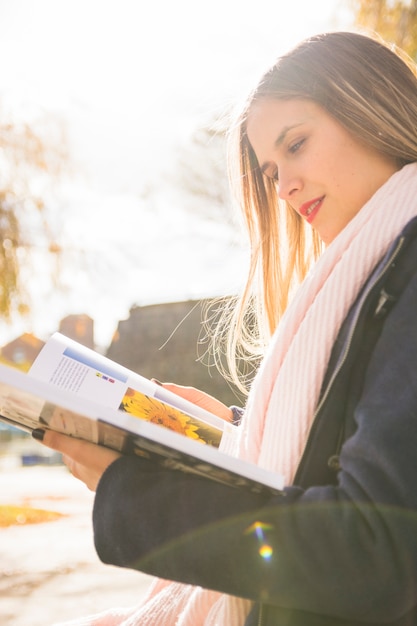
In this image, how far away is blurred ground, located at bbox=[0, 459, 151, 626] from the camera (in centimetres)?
340

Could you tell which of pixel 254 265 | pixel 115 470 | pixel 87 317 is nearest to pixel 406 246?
pixel 115 470

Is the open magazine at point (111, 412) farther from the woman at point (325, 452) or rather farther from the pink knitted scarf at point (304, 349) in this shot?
the pink knitted scarf at point (304, 349)

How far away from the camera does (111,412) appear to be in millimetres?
895

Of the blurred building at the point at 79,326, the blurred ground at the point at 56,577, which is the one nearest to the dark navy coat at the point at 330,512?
the blurred ground at the point at 56,577

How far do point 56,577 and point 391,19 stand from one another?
20.0 feet

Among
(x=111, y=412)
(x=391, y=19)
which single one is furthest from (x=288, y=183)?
(x=391, y=19)

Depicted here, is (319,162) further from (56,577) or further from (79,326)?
(79,326)

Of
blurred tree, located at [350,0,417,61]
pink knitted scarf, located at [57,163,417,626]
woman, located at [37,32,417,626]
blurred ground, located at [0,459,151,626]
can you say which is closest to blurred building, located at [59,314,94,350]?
blurred ground, located at [0,459,151,626]

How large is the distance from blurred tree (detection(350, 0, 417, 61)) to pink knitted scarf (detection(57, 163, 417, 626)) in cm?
614

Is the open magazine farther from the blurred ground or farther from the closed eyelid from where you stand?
the blurred ground

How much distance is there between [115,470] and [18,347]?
1545 inches

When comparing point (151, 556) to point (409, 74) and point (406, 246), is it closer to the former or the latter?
point (406, 246)

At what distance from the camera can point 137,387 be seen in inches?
56.1

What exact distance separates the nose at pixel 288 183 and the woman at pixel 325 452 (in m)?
0.03
